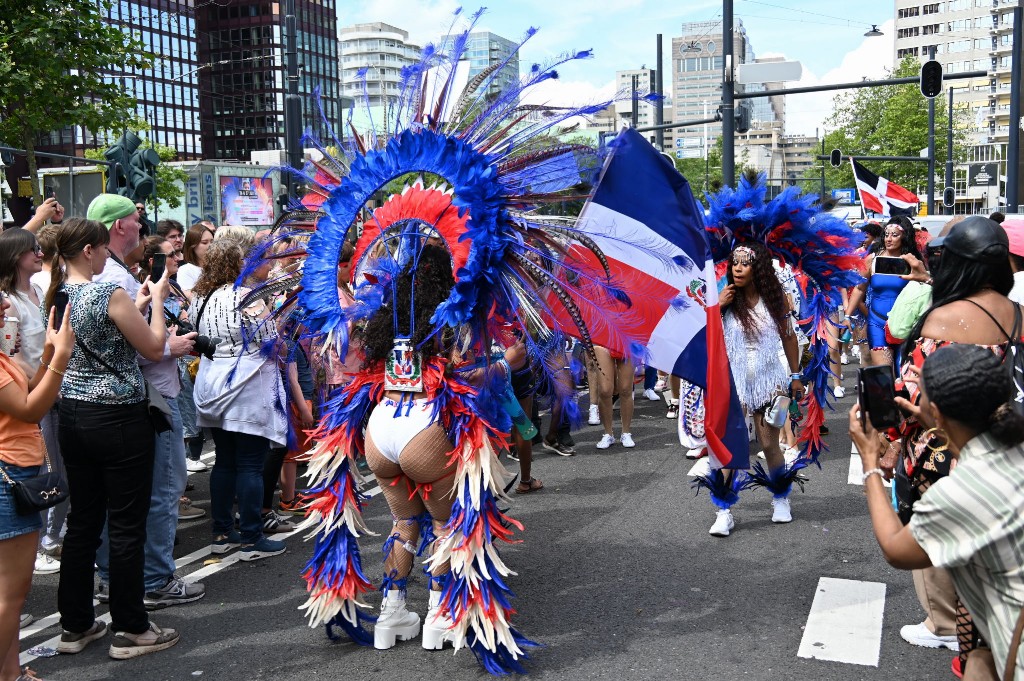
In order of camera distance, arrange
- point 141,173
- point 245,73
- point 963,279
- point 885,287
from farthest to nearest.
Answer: point 245,73, point 141,173, point 885,287, point 963,279

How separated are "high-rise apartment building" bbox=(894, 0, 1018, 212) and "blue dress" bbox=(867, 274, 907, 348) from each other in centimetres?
10402

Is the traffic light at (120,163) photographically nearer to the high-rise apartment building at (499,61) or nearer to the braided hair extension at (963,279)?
the high-rise apartment building at (499,61)

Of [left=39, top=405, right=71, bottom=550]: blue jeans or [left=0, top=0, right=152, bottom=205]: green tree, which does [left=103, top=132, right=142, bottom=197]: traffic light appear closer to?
[left=0, top=0, right=152, bottom=205]: green tree

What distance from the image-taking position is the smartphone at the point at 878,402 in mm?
2922

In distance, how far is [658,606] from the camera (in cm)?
487

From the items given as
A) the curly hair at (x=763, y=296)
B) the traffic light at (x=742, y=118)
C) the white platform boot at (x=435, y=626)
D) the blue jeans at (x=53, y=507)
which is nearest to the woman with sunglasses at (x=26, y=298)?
the blue jeans at (x=53, y=507)

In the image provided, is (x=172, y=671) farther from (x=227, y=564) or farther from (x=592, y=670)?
(x=592, y=670)

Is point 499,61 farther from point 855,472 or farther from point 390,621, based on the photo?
point 855,472

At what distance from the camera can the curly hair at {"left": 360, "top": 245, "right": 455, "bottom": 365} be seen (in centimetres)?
420

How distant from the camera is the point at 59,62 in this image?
46.3 feet

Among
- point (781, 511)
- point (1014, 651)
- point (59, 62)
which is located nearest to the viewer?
point (1014, 651)

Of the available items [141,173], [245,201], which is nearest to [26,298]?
[141,173]

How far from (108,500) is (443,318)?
179 cm

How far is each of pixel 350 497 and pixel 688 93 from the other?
611 feet
